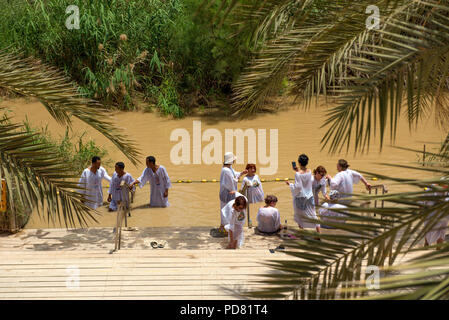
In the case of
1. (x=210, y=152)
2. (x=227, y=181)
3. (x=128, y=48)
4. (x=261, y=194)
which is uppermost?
(x=128, y=48)

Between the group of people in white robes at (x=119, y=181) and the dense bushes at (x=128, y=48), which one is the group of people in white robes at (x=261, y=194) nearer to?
the group of people in white robes at (x=119, y=181)

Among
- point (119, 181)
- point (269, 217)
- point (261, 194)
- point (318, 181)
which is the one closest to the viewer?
point (269, 217)

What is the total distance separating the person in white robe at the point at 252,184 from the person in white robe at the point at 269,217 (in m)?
0.72

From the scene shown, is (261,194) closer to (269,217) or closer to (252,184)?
(252,184)

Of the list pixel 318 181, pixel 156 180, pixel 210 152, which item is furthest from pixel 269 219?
pixel 210 152

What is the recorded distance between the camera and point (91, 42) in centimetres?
1702

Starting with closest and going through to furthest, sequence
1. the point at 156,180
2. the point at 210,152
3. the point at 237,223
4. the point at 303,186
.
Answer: the point at 237,223 → the point at 303,186 → the point at 156,180 → the point at 210,152

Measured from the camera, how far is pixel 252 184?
8391mm

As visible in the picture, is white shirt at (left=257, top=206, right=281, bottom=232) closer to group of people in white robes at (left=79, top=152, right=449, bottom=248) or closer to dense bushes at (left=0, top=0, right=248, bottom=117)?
group of people in white robes at (left=79, top=152, right=449, bottom=248)

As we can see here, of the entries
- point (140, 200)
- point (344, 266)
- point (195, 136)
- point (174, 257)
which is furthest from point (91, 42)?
point (344, 266)

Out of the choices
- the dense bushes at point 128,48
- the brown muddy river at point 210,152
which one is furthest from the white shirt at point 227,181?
the dense bushes at point 128,48

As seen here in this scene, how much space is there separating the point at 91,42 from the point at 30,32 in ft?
6.10

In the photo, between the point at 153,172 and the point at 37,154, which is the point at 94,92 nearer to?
the point at 153,172

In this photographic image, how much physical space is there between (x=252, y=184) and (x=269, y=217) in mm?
893
